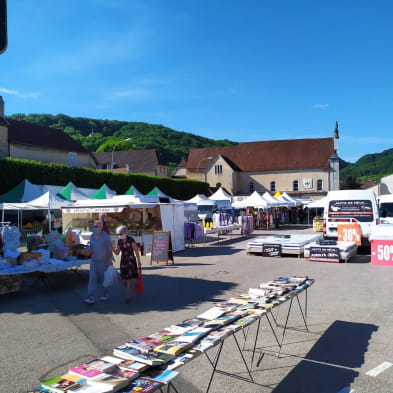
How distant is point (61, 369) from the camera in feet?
16.4

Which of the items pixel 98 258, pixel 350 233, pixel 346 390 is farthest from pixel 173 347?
pixel 350 233

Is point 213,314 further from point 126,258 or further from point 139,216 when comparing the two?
point 139,216

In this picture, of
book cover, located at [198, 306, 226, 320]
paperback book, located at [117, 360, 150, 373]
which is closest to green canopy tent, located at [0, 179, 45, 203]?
book cover, located at [198, 306, 226, 320]

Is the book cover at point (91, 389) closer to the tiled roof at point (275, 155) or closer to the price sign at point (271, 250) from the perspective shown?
the price sign at point (271, 250)

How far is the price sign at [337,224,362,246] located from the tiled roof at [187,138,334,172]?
5556 centimetres

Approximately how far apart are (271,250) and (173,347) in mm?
12373

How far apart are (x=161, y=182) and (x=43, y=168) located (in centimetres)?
1658

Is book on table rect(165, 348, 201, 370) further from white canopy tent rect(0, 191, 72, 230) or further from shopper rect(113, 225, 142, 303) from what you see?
white canopy tent rect(0, 191, 72, 230)

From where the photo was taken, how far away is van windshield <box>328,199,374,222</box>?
1653 centimetres

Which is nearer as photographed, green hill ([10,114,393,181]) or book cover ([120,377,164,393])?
book cover ([120,377,164,393])

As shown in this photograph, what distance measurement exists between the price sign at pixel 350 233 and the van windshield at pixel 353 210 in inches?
30.8

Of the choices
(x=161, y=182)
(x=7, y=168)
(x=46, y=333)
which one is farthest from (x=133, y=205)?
(x=161, y=182)

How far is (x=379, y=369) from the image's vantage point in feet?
16.1

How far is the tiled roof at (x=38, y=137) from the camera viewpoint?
4376cm
